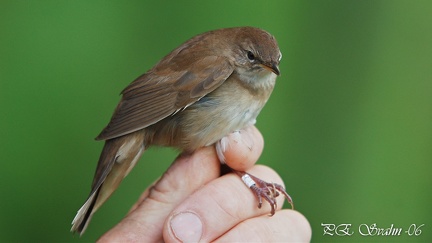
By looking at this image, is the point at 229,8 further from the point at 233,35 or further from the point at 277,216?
the point at 277,216

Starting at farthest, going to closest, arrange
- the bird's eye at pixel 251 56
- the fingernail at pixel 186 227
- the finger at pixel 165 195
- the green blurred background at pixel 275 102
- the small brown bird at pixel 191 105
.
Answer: the green blurred background at pixel 275 102, the bird's eye at pixel 251 56, the small brown bird at pixel 191 105, the finger at pixel 165 195, the fingernail at pixel 186 227

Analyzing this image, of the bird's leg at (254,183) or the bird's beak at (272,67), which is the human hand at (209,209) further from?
the bird's beak at (272,67)

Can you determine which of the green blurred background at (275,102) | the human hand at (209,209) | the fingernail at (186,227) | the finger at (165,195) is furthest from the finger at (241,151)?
the green blurred background at (275,102)

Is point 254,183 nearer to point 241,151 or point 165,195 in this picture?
point 241,151

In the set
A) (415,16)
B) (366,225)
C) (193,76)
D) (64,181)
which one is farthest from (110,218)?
(415,16)

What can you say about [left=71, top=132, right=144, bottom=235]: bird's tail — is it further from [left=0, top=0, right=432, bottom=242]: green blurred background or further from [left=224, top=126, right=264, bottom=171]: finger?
[left=0, top=0, right=432, bottom=242]: green blurred background

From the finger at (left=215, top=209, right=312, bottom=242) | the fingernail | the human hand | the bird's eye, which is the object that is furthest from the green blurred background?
the fingernail

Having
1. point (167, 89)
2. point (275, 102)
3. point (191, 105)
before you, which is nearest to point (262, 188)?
point (191, 105)
